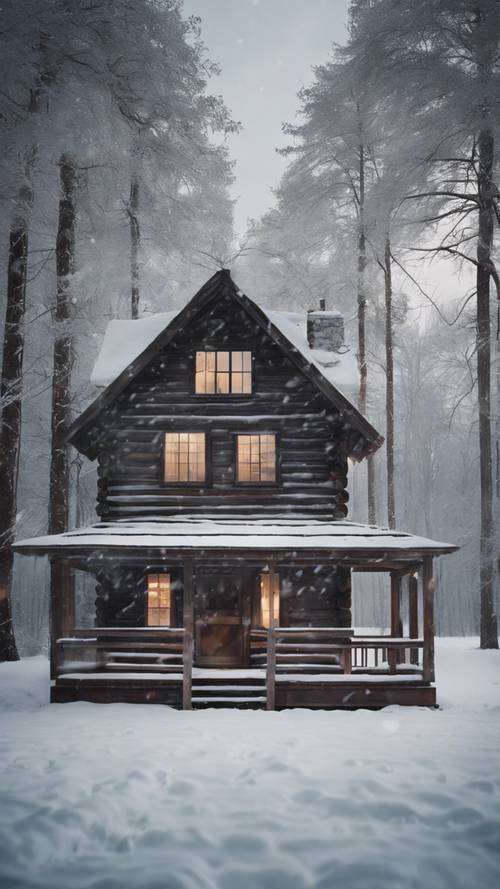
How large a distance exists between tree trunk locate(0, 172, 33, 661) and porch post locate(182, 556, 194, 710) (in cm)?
625

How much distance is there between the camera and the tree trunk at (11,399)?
1667 cm

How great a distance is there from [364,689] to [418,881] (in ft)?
27.1

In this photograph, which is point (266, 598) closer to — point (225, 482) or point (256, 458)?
point (225, 482)

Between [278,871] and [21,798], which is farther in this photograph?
[21,798]

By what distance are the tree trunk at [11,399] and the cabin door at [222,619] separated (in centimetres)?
539

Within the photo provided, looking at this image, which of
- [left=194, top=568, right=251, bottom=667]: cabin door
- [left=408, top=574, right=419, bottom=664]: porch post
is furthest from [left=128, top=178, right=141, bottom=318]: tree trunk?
[left=408, top=574, right=419, bottom=664]: porch post

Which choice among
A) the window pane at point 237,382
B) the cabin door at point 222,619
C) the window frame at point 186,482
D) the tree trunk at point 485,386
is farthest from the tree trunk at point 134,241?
the tree trunk at point 485,386

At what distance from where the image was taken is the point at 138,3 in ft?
54.1

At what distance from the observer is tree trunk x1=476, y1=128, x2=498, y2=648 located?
19.7 metres

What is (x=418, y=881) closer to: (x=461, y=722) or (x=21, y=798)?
(x=21, y=798)

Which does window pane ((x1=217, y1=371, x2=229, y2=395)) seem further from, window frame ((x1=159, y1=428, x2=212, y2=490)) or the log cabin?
window frame ((x1=159, y1=428, x2=212, y2=490))

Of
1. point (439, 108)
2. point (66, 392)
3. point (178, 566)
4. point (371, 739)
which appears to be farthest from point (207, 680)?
point (439, 108)

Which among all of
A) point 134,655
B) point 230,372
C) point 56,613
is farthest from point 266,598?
point 230,372

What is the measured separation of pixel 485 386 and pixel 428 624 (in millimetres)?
10117
